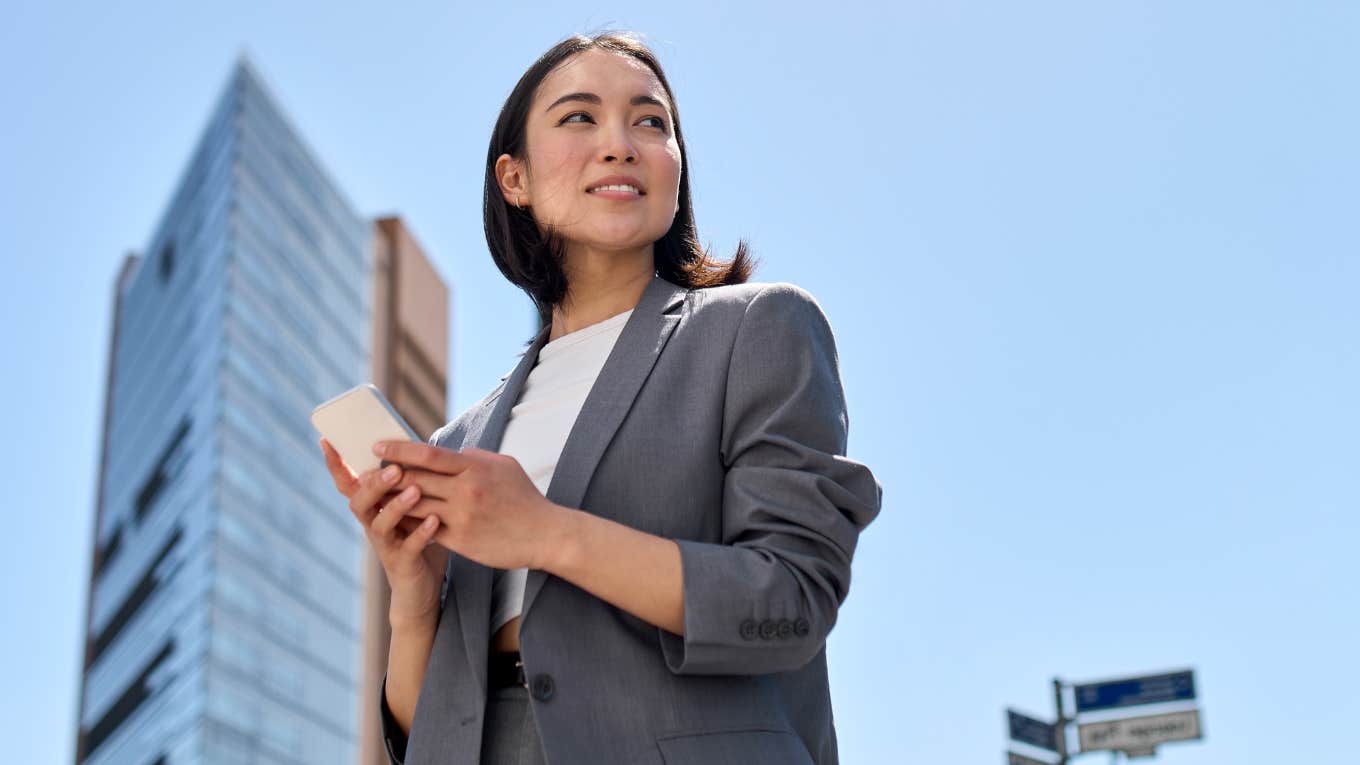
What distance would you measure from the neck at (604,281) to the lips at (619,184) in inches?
5.1

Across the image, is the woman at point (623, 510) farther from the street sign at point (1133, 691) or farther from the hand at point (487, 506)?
the street sign at point (1133, 691)

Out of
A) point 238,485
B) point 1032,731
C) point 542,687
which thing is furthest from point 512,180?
point 238,485

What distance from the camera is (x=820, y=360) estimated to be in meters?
1.87

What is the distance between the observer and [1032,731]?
1045 cm

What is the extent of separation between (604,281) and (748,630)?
2.41 feet

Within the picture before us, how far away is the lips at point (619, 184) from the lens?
2.06m

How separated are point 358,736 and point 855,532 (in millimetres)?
47217

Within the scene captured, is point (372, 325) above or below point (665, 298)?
above

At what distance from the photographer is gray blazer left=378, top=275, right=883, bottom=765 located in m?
1.62

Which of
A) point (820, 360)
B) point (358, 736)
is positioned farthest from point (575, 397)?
point (358, 736)

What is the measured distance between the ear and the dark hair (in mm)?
14

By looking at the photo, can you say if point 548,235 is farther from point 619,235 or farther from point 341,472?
point 341,472

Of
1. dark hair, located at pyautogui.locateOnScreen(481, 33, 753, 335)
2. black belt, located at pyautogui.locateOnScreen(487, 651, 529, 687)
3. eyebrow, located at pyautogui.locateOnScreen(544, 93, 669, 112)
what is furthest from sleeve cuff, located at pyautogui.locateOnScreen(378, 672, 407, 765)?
eyebrow, located at pyautogui.locateOnScreen(544, 93, 669, 112)

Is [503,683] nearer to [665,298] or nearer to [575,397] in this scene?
[575,397]
